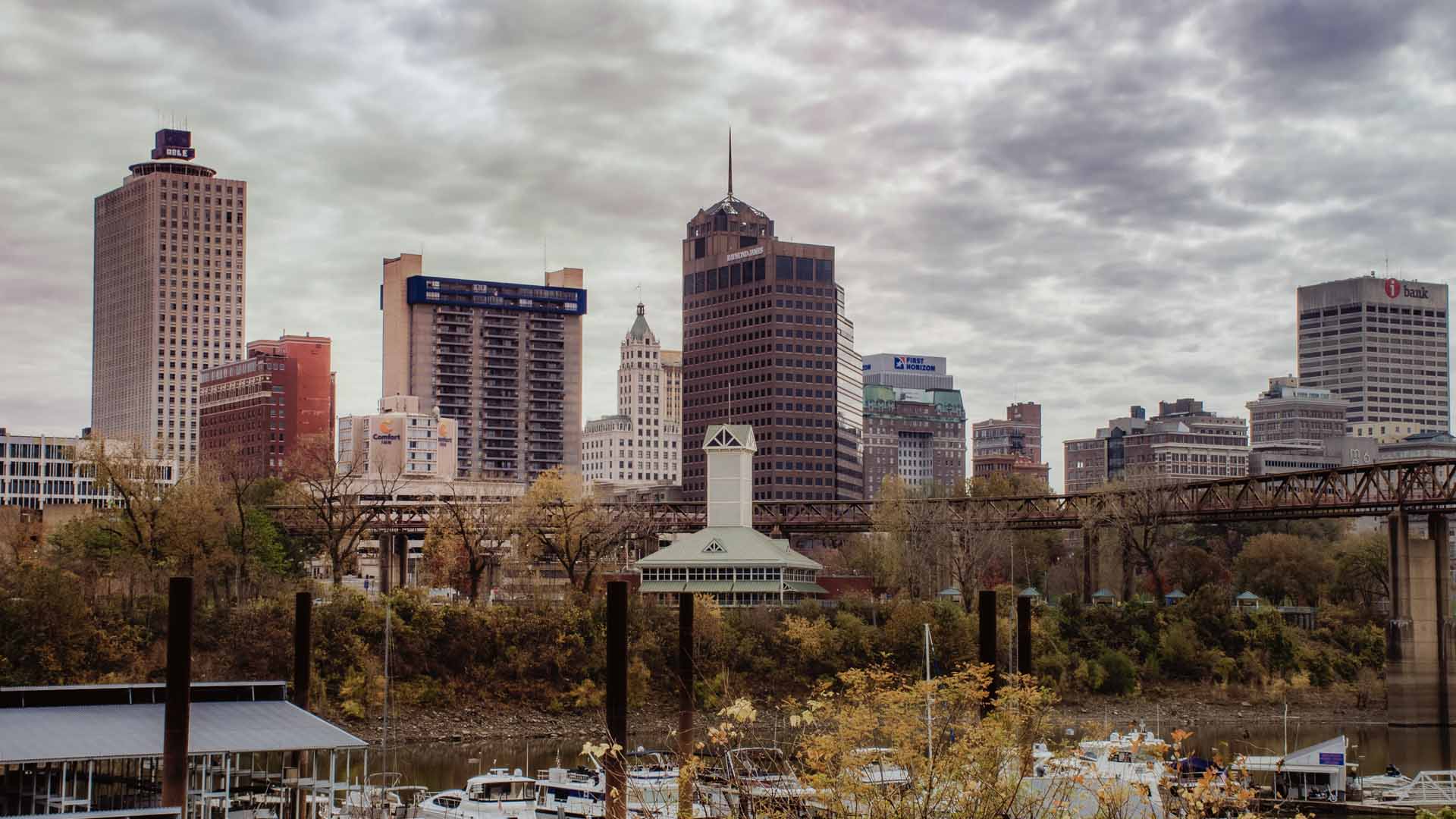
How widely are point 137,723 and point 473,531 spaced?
75726 mm

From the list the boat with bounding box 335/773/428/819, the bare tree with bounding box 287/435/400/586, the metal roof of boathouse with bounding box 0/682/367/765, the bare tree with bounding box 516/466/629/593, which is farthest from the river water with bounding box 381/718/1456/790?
the bare tree with bounding box 516/466/629/593

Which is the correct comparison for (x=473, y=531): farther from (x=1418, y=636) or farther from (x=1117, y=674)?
(x=1418, y=636)

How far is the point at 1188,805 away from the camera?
87.0ft

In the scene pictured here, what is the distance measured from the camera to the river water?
83.3 meters

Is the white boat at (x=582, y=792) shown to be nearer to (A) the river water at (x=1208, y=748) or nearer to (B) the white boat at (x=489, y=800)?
(B) the white boat at (x=489, y=800)

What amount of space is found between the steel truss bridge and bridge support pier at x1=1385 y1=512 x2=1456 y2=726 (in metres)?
4.03

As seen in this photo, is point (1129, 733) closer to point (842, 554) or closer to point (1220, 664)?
point (1220, 664)

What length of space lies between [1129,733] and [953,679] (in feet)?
173

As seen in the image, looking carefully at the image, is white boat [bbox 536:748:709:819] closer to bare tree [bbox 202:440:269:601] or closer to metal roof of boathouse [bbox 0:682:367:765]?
metal roof of boathouse [bbox 0:682:367:765]

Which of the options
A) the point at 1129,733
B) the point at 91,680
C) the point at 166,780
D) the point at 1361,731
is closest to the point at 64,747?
the point at 166,780

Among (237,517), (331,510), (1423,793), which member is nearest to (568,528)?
(331,510)

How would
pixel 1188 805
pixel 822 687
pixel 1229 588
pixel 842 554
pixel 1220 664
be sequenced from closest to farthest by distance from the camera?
1. pixel 1188 805
2. pixel 822 687
3. pixel 1220 664
4. pixel 1229 588
5. pixel 842 554

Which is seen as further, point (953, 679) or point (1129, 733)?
point (1129, 733)

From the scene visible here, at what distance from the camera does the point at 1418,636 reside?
349 feet
